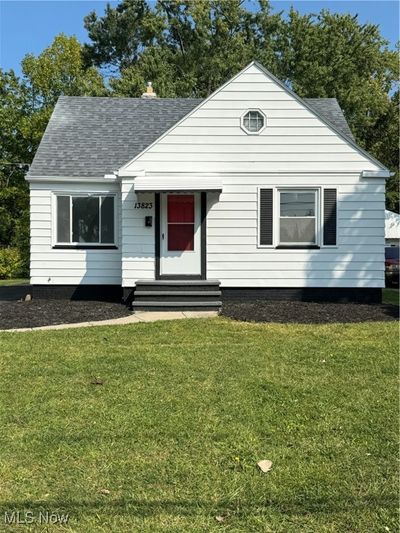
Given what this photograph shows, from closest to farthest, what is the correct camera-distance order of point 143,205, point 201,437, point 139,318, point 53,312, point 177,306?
point 201,437 < point 139,318 < point 53,312 < point 177,306 < point 143,205

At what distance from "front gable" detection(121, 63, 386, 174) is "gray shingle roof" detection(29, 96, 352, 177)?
1.97 meters

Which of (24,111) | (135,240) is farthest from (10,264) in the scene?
(135,240)

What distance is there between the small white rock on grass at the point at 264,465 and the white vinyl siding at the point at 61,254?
380 inches

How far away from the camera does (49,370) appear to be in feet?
19.4

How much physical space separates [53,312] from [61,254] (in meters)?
2.57

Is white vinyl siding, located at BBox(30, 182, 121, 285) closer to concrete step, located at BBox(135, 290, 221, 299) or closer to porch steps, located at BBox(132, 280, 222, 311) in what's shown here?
porch steps, located at BBox(132, 280, 222, 311)

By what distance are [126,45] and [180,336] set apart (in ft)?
110

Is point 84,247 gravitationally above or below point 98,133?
below

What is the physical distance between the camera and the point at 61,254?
12.8 m

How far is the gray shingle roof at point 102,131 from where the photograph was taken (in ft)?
43.1

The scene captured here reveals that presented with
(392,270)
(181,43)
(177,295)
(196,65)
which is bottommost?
(177,295)

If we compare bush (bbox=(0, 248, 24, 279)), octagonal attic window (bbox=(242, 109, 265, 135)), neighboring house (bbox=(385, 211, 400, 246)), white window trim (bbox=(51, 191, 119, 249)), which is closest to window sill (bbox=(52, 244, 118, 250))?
white window trim (bbox=(51, 191, 119, 249))

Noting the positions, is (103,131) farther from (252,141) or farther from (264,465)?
(264,465)

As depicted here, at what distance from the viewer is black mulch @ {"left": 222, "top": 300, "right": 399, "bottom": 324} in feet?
31.9
